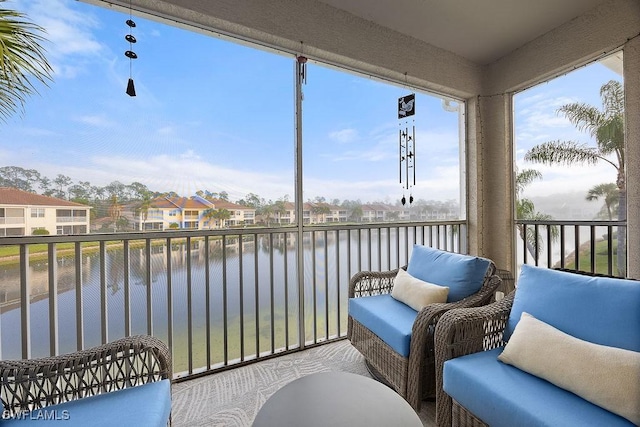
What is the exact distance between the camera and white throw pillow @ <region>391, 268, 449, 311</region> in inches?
72.9

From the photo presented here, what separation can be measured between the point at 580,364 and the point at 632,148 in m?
2.30

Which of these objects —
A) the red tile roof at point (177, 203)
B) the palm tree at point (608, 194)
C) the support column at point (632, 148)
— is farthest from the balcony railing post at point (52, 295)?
the palm tree at point (608, 194)

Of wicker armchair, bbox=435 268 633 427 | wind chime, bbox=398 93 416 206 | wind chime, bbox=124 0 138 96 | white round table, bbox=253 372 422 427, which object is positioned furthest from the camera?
wind chime, bbox=398 93 416 206

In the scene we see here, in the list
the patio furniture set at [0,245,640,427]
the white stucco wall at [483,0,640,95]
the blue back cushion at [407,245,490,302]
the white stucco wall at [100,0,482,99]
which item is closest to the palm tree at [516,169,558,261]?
the white stucco wall at [483,0,640,95]

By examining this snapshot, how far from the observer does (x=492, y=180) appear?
3412 mm

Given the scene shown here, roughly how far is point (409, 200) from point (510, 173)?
1262 millimetres

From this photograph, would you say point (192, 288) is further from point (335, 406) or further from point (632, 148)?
point (632, 148)

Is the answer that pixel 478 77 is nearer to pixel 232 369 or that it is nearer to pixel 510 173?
pixel 510 173

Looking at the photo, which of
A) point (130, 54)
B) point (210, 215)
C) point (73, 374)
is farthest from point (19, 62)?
point (73, 374)

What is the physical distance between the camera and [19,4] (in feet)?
5.23

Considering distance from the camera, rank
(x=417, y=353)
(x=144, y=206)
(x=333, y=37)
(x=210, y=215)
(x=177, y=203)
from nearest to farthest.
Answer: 1. (x=417, y=353)
2. (x=144, y=206)
3. (x=177, y=203)
4. (x=210, y=215)
5. (x=333, y=37)

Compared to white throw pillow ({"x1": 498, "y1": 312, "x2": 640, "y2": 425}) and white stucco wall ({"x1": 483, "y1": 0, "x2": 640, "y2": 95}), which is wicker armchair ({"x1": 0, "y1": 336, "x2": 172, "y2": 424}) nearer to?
white throw pillow ({"x1": 498, "y1": 312, "x2": 640, "y2": 425})

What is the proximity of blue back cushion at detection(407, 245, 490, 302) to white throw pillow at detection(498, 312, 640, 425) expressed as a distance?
564mm

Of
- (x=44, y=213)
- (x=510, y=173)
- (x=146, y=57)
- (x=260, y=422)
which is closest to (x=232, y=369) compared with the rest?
(x=260, y=422)
